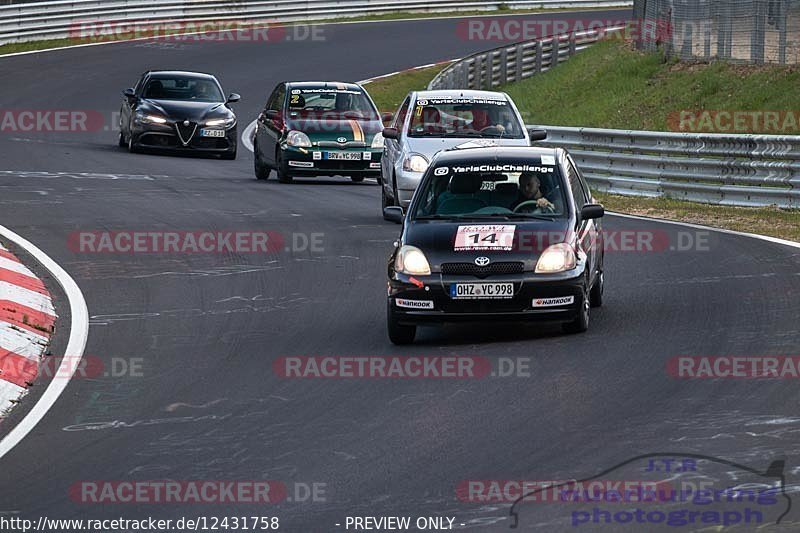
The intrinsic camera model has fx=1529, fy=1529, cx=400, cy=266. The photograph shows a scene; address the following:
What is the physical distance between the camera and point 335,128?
2427 cm

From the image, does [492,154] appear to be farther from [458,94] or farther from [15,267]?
[458,94]

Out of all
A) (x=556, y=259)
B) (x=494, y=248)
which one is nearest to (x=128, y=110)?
(x=494, y=248)

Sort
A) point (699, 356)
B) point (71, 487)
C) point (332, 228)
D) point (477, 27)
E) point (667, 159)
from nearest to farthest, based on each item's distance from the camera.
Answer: point (71, 487) < point (699, 356) < point (332, 228) < point (667, 159) < point (477, 27)

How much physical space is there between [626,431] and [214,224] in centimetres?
1069

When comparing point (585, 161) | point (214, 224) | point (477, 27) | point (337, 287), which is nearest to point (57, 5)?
point (477, 27)

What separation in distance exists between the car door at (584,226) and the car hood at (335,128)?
1136 centimetres

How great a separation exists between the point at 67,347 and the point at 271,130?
13848mm

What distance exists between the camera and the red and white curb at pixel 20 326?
32.9 ft

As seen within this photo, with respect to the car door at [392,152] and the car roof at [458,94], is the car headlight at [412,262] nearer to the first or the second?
the car door at [392,152]

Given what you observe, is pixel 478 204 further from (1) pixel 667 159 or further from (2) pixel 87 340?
(1) pixel 667 159

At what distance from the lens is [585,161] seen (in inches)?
943

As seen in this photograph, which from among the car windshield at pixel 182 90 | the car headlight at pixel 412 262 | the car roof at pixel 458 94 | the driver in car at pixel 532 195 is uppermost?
the driver in car at pixel 532 195

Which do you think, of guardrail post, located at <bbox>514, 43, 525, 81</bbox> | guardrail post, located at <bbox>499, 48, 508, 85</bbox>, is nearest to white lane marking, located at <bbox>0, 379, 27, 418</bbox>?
guardrail post, located at <bbox>499, 48, 508, 85</bbox>

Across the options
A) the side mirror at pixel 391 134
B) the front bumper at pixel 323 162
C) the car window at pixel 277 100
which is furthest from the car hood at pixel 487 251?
the car window at pixel 277 100
